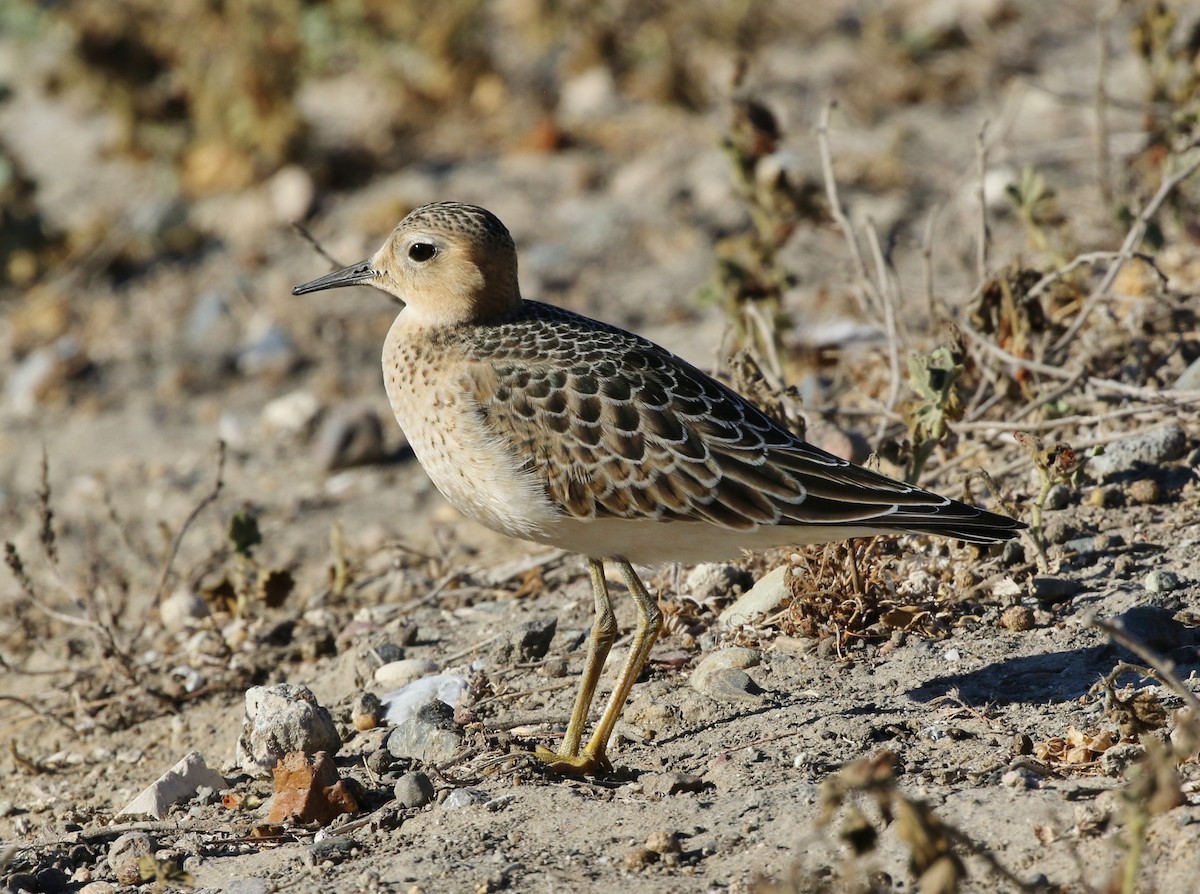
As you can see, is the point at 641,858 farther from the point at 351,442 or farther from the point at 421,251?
the point at 351,442

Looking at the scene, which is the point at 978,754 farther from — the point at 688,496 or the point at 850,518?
the point at 688,496

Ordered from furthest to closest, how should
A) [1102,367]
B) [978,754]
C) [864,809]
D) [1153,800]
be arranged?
[1102,367] → [978,754] → [864,809] → [1153,800]

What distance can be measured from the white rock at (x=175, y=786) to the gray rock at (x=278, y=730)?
0.13 m

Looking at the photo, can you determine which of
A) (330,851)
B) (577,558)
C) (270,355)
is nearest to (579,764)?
(330,851)

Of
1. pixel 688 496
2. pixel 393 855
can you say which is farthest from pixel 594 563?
pixel 393 855

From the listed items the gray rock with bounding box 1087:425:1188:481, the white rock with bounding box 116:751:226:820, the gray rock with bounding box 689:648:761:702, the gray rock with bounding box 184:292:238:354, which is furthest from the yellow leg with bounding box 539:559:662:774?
the gray rock with bounding box 184:292:238:354

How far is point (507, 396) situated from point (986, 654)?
1.79 metres

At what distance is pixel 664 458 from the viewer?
181 inches

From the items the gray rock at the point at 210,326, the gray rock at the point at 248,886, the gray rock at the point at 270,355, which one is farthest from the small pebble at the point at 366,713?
the gray rock at the point at 210,326

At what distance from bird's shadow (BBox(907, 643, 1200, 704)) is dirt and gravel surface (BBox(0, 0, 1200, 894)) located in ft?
0.05

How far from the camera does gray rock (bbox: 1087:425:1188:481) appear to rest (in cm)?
554

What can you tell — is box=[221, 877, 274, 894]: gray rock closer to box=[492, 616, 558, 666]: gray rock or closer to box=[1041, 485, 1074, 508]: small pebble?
box=[492, 616, 558, 666]: gray rock

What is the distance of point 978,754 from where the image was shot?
4242mm

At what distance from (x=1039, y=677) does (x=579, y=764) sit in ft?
4.88
